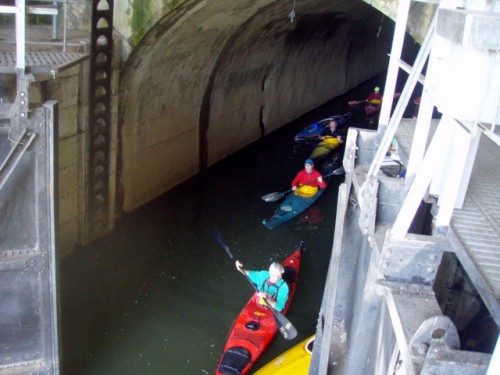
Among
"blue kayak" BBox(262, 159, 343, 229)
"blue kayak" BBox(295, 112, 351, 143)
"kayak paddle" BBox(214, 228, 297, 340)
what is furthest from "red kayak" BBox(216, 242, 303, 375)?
"blue kayak" BBox(295, 112, 351, 143)

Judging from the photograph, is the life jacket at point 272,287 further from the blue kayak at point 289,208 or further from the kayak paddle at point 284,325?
the blue kayak at point 289,208

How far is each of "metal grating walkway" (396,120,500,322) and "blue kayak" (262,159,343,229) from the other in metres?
6.40

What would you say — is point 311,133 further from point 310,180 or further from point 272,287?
point 272,287

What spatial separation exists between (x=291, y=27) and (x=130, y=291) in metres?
8.20

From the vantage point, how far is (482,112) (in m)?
3.38

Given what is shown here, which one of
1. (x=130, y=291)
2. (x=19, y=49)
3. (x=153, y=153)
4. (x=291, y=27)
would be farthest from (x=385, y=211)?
(x=291, y=27)

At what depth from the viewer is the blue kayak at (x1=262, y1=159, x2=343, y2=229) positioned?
12.1 meters

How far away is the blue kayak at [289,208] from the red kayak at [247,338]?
10.6 feet

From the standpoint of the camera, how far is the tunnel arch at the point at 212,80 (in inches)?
406

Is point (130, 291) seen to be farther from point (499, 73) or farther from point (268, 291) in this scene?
point (499, 73)

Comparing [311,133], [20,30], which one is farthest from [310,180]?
[20,30]

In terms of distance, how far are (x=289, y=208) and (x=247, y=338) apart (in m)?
4.81

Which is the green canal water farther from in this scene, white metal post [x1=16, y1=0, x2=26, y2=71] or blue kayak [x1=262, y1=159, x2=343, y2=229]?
white metal post [x1=16, y1=0, x2=26, y2=71]

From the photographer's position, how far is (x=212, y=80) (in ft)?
43.1
